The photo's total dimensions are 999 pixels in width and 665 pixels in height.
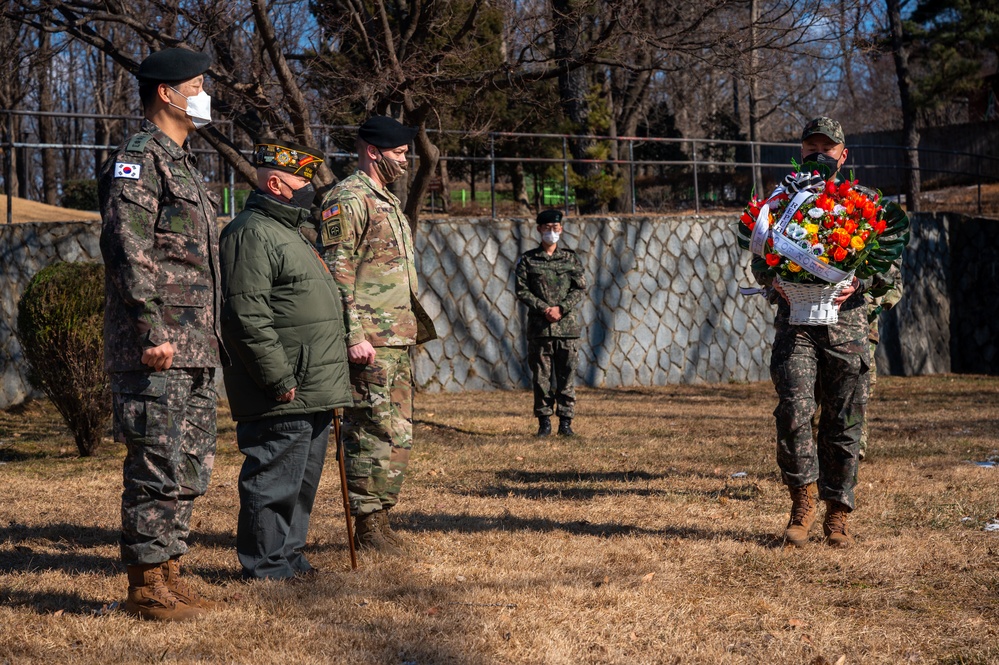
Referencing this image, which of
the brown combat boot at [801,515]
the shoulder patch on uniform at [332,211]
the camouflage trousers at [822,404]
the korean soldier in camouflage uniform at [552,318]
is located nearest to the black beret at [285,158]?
the shoulder patch on uniform at [332,211]

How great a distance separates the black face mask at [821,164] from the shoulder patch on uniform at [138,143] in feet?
11.0

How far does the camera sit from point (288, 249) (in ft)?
15.6

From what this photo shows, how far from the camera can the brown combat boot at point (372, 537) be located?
5.37 meters

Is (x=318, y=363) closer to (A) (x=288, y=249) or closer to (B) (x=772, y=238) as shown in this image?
(A) (x=288, y=249)

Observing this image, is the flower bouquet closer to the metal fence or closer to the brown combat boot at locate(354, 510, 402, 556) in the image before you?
the brown combat boot at locate(354, 510, 402, 556)

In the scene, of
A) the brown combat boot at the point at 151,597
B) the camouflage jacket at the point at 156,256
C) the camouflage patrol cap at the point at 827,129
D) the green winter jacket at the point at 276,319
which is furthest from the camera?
the camouflage patrol cap at the point at 827,129

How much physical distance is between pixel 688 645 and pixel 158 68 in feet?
10.1

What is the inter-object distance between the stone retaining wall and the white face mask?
9031 mm

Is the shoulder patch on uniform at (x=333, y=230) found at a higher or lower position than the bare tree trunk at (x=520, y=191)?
lower

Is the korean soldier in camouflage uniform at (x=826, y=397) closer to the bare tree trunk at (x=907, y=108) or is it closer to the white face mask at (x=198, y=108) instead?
the white face mask at (x=198, y=108)

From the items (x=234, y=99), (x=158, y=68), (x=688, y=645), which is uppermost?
(x=234, y=99)

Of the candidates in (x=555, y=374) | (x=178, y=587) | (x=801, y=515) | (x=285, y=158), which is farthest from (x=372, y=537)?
(x=555, y=374)

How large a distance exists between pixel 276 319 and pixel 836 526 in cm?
314

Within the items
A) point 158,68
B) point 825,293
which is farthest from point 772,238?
point 158,68
